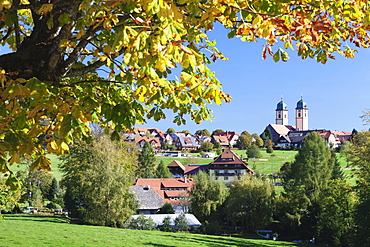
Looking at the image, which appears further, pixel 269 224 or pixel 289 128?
pixel 289 128

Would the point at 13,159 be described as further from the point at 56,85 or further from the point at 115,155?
the point at 115,155

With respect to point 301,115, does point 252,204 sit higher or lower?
lower

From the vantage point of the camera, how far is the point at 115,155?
2706 centimetres

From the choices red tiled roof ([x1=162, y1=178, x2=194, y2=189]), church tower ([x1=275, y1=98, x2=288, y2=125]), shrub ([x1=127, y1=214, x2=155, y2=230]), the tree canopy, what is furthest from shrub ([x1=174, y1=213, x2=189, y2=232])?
church tower ([x1=275, y1=98, x2=288, y2=125])

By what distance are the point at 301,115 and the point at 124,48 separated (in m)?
188

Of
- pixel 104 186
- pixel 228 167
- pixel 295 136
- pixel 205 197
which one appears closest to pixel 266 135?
pixel 295 136

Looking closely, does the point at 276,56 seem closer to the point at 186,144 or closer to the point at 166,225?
the point at 166,225

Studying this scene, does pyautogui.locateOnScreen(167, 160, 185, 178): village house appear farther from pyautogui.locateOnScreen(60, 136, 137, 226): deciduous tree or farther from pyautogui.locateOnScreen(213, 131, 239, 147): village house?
pyautogui.locateOnScreen(213, 131, 239, 147): village house

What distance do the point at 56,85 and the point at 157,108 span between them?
5.69 ft

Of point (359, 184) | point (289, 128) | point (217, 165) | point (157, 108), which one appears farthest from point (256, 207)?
point (289, 128)

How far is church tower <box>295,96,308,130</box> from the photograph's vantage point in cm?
18150

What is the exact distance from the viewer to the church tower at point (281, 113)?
18362 centimetres

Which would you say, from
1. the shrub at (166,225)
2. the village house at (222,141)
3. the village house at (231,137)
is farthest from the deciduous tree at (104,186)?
the village house at (231,137)

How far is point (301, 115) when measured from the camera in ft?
596
